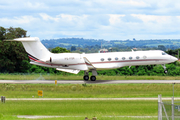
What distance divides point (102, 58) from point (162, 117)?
106ft

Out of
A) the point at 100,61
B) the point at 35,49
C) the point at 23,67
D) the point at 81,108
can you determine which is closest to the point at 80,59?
the point at 100,61

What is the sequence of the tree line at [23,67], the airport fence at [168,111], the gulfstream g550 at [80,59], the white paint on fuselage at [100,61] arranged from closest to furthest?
the airport fence at [168,111]
the gulfstream g550 at [80,59]
the white paint on fuselage at [100,61]
the tree line at [23,67]

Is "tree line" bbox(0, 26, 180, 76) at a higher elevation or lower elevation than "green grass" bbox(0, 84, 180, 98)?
higher

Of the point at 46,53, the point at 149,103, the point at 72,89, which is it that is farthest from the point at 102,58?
the point at 149,103

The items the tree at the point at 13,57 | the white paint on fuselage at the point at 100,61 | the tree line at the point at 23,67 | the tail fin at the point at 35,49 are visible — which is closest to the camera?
the tail fin at the point at 35,49

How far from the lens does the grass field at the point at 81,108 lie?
21.5 metres

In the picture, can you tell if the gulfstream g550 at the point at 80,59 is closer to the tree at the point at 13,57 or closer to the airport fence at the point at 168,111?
the tree at the point at 13,57

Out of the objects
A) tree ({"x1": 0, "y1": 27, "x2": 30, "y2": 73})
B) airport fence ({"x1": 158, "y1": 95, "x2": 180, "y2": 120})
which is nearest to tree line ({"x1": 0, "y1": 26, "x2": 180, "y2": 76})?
tree ({"x1": 0, "y1": 27, "x2": 30, "y2": 73})

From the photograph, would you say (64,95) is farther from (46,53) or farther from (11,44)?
(11,44)

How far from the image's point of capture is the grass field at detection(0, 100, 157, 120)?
70.6 feet

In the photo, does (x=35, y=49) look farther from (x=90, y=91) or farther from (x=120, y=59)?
(x=90, y=91)

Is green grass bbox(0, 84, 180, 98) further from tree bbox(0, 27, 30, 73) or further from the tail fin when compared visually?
tree bbox(0, 27, 30, 73)

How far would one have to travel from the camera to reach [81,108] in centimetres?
2347

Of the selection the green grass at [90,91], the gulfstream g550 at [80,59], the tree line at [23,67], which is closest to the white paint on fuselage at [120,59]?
the gulfstream g550 at [80,59]
